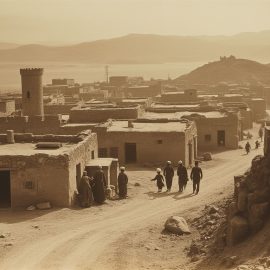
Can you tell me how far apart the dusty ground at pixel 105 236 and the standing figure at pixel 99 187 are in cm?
35

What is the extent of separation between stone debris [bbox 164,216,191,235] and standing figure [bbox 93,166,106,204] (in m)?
4.64

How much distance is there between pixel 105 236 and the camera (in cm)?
1709

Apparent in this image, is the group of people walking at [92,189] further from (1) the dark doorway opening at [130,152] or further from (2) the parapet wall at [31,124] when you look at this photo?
(2) the parapet wall at [31,124]

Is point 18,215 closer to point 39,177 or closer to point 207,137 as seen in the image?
point 39,177

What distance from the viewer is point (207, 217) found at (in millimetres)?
16922

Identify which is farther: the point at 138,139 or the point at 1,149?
the point at 138,139

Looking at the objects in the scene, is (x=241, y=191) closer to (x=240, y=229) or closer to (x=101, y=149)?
(x=240, y=229)

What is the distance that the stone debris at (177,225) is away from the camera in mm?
16734

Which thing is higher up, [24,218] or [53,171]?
[53,171]

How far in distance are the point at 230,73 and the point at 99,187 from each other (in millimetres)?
73673

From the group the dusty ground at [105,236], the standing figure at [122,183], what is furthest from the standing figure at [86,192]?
the standing figure at [122,183]

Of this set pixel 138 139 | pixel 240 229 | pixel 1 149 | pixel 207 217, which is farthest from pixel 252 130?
pixel 240 229

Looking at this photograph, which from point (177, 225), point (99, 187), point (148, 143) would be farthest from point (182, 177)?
point (148, 143)

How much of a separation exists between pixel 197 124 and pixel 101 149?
9.58 m
